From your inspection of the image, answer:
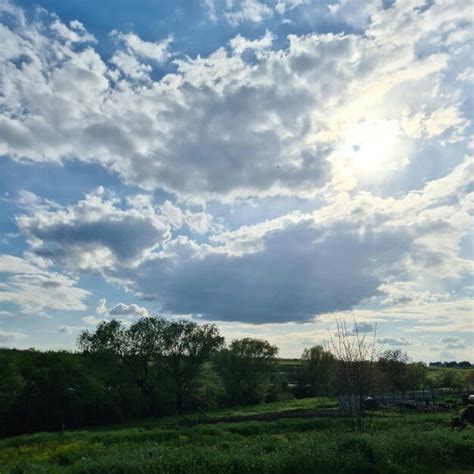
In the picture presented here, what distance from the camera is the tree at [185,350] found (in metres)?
72.7

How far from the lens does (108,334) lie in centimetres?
7238

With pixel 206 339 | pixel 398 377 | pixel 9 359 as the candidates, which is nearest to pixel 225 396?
pixel 206 339

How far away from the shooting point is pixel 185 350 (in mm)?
74875

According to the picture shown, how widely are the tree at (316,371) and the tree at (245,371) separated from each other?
958 centimetres

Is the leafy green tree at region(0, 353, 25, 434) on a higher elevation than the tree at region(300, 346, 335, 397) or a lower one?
lower

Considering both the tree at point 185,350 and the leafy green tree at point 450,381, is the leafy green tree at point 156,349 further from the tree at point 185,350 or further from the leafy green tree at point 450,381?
the leafy green tree at point 450,381

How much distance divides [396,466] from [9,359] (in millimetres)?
54420

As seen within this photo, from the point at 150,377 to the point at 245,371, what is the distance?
67.0 ft

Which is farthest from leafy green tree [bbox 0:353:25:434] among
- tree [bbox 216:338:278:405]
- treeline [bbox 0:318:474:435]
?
tree [bbox 216:338:278:405]

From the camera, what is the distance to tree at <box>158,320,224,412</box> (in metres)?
72.7

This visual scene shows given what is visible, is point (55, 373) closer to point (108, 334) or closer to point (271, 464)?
point (108, 334)

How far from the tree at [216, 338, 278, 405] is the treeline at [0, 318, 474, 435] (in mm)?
162

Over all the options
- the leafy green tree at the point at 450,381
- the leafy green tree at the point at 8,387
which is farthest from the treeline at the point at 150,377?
the leafy green tree at the point at 450,381

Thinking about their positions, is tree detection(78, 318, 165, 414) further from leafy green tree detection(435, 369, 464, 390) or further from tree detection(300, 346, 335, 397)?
leafy green tree detection(435, 369, 464, 390)
